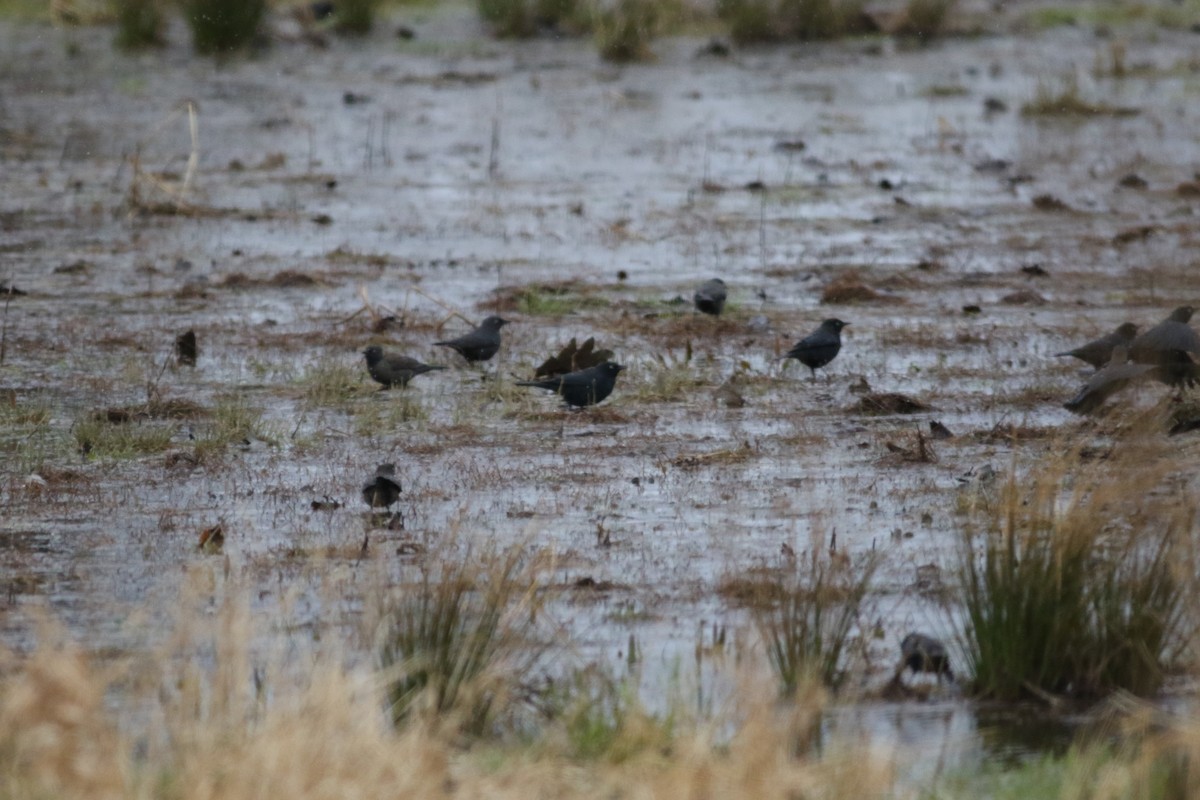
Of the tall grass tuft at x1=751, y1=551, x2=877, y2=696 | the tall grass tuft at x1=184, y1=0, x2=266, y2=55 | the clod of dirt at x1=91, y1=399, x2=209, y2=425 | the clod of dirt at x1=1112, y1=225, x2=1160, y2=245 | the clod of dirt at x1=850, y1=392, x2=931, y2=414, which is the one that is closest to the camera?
the tall grass tuft at x1=751, y1=551, x2=877, y2=696

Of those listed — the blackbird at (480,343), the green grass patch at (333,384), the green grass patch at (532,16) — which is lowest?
the green grass patch at (333,384)

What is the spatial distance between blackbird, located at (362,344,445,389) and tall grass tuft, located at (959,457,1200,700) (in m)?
4.19

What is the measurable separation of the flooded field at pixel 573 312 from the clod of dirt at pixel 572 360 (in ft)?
0.38

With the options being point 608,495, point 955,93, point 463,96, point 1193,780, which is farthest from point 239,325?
point 955,93

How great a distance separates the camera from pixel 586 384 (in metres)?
8.39

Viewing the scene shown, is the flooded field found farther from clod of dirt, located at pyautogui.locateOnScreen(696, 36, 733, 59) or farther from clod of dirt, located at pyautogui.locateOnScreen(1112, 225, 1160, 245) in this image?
clod of dirt, located at pyautogui.locateOnScreen(696, 36, 733, 59)

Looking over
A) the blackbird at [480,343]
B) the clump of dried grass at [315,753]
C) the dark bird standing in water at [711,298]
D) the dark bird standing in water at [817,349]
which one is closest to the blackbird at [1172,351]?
the dark bird standing in water at [817,349]

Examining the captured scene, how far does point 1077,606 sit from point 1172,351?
339cm

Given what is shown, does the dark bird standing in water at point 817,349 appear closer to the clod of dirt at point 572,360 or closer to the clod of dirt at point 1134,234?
the clod of dirt at point 572,360

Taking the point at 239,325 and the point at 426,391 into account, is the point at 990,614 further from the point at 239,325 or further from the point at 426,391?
the point at 239,325

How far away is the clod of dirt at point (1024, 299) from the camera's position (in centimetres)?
1080

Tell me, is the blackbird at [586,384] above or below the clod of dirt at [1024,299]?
below

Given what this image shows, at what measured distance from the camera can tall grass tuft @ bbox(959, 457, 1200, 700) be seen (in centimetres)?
509

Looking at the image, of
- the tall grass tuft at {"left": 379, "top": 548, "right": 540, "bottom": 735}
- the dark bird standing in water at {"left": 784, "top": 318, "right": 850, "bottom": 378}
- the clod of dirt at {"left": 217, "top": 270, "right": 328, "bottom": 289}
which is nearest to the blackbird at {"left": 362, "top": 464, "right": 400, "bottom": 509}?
the tall grass tuft at {"left": 379, "top": 548, "right": 540, "bottom": 735}
